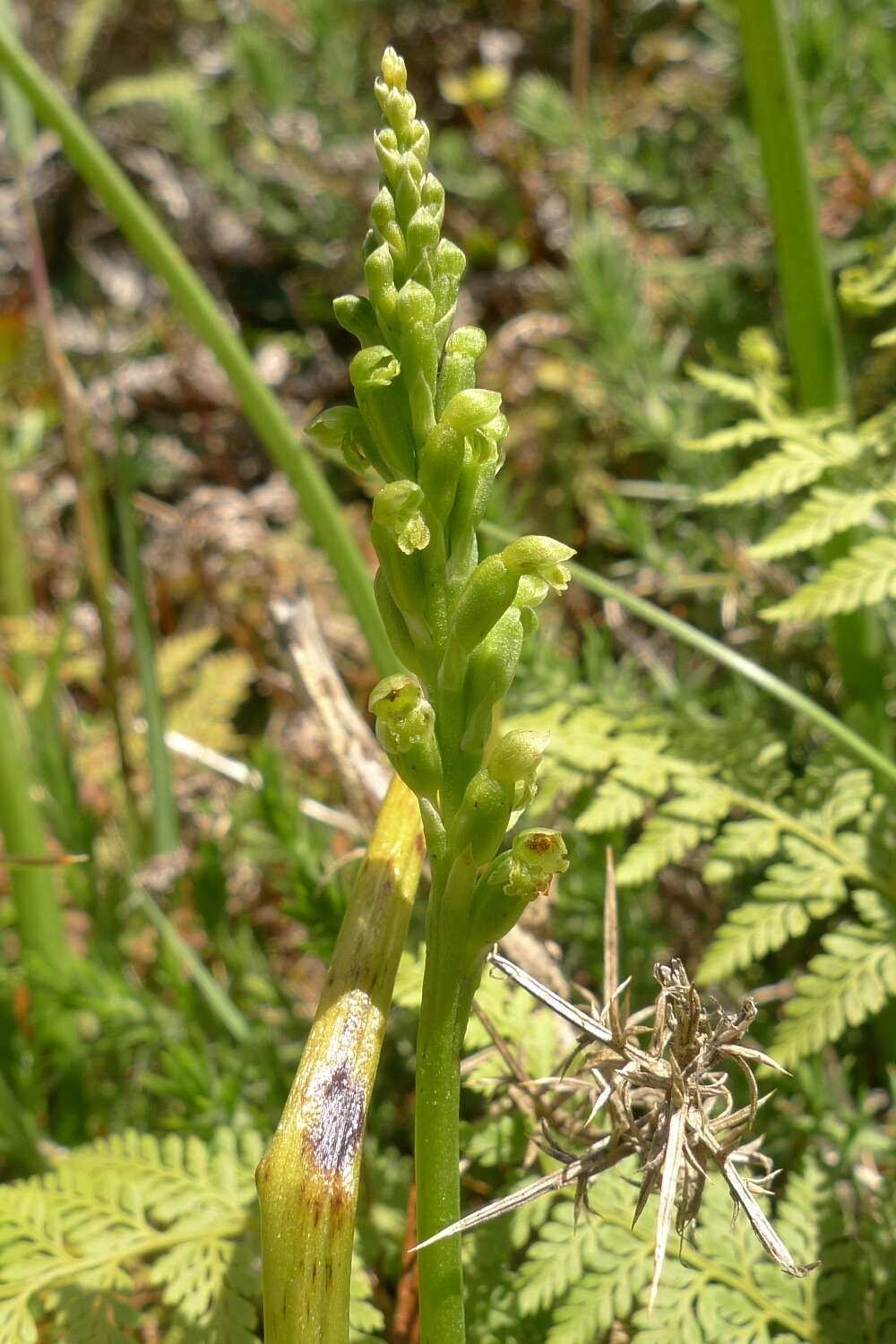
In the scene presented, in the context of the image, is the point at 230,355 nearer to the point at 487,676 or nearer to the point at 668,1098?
the point at 487,676

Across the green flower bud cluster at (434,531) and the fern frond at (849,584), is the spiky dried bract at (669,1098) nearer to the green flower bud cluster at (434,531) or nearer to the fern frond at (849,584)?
the green flower bud cluster at (434,531)

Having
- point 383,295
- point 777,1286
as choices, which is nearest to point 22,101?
point 383,295

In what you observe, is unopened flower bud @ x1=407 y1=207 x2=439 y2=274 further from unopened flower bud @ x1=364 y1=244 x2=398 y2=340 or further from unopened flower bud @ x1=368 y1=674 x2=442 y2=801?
unopened flower bud @ x1=368 y1=674 x2=442 y2=801

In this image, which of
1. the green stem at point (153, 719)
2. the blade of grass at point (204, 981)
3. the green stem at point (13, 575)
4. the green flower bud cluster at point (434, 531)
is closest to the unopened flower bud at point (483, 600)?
the green flower bud cluster at point (434, 531)

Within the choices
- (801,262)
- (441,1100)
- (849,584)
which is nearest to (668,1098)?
(441,1100)

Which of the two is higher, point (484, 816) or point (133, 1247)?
point (484, 816)
